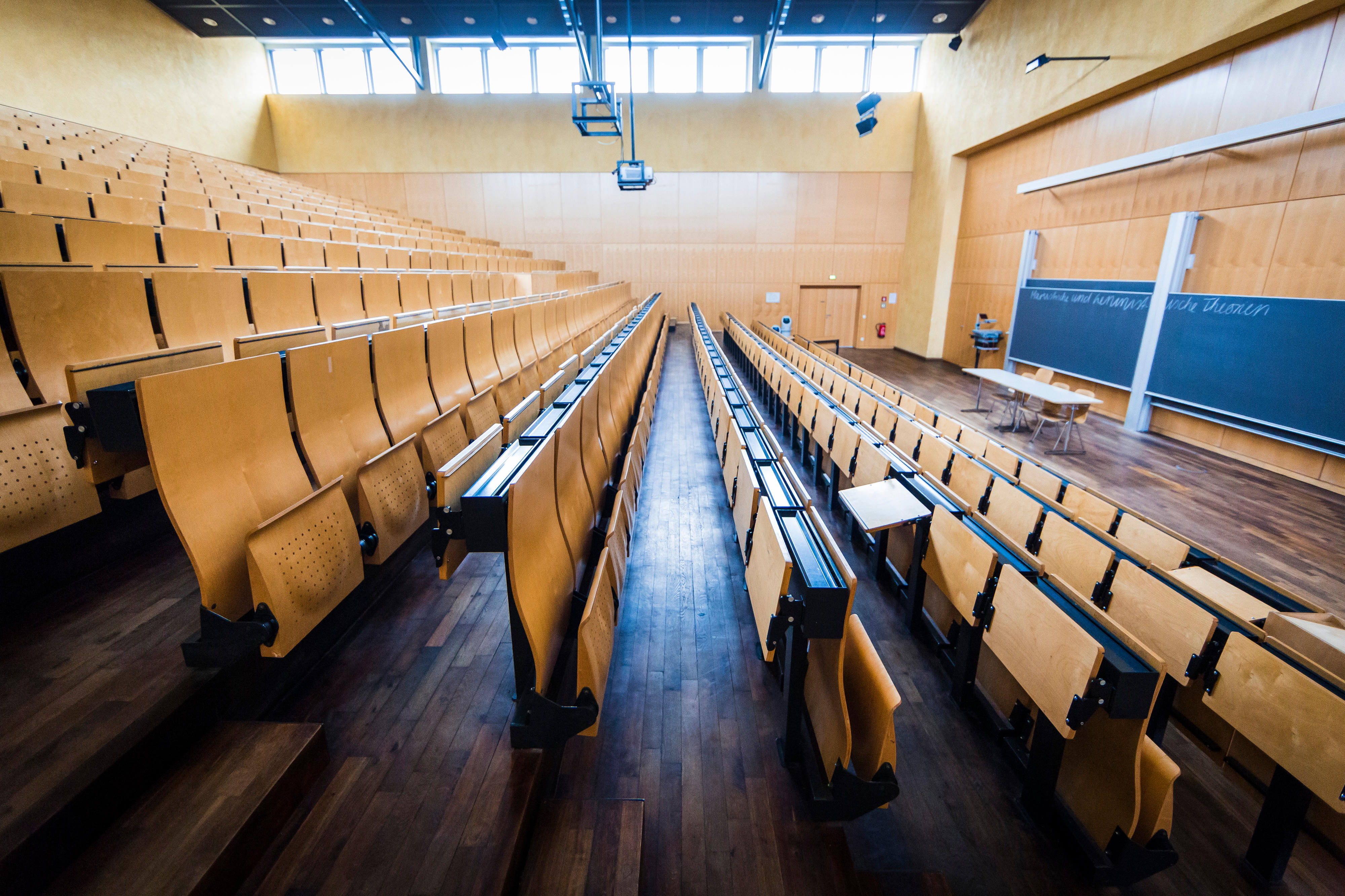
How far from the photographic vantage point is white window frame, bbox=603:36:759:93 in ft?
23.0

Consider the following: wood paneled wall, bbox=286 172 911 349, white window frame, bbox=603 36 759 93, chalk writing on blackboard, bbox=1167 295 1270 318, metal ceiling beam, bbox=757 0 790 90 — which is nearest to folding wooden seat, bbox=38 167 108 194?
metal ceiling beam, bbox=757 0 790 90

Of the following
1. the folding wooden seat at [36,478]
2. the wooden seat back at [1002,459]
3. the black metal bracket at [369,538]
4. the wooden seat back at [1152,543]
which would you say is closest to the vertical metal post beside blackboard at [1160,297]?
the wooden seat back at [1002,459]

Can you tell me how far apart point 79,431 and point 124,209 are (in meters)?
2.05

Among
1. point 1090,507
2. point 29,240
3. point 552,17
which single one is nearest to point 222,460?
point 29,240

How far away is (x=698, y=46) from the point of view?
7207 mm

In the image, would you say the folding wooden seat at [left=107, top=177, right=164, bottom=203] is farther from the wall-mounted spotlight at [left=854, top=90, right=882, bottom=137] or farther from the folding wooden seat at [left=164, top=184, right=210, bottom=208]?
the wall-mounted spotlight at [left=854, top=90, right=882, bottom=137]

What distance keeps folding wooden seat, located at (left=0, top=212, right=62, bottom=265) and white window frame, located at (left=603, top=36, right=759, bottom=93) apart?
718 cm

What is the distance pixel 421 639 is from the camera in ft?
3.51

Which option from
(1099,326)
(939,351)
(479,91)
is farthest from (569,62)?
(1099,326)

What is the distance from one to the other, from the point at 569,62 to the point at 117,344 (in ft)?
26.0

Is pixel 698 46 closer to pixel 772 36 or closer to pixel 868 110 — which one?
pixel 772 36

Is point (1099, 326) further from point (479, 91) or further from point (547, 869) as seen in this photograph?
point (479, 91)

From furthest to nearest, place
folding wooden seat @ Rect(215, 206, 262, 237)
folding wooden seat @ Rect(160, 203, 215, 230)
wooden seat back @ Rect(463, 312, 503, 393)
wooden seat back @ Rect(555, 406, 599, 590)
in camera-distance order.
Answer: folding wooden seat @ Rect(215, 206, 262, 237) → folding wooden seat @ Rect(160, 203, 215, 230) → wooden seat back @ Rect(463, 312, 503, 393) → wooden seat back @ Rect(555, 406, 599, 590)

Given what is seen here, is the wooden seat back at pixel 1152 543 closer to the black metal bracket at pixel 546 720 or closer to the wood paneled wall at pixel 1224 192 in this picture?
the black metal bracket at pixel 546 720
